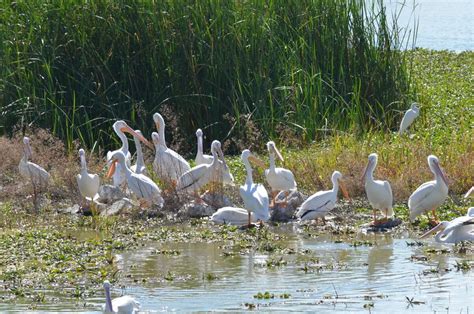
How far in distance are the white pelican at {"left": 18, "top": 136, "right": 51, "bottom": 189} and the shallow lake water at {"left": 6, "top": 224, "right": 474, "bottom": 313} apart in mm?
2590

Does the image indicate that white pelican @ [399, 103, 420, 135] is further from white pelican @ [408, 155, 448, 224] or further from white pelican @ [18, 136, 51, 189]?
white pelican @ [18, 136, 51, 189]

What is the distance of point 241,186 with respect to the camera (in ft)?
37.9

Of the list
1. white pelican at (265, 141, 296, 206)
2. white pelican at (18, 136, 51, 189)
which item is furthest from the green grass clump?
white pelican at (265, 141, 296, 206)

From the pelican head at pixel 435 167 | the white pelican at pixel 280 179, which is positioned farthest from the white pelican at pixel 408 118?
the pelican head at pixel 435 167

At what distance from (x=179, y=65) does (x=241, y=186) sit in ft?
13.7

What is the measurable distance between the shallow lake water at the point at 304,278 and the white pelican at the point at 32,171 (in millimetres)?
2590

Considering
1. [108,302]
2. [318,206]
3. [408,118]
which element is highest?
[408,118]

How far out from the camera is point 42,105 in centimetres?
1509

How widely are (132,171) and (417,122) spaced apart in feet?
16.4

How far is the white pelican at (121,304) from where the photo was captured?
740 cm

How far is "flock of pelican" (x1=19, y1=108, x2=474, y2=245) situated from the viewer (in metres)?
10.7

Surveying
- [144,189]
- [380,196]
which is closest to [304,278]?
[380,196]

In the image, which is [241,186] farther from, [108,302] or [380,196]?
[108,302]

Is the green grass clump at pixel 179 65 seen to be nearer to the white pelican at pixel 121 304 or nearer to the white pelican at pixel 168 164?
the white pelican at pixel 168 164
